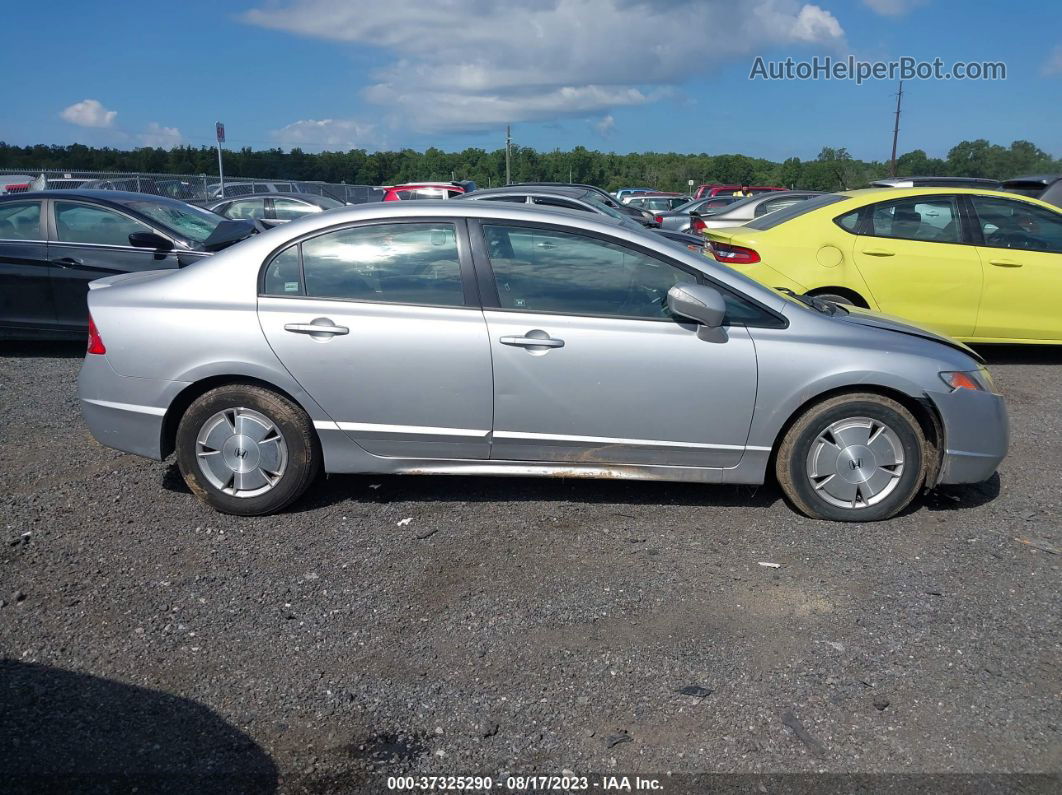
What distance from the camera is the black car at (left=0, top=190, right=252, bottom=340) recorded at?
7.96m

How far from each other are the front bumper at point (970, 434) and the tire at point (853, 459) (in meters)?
0.13

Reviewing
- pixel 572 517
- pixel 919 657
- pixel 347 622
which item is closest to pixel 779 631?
pixel 919 657

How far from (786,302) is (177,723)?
3.40m

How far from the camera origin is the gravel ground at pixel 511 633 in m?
2.79

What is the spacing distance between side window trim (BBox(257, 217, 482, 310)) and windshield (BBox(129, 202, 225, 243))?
4229 mm

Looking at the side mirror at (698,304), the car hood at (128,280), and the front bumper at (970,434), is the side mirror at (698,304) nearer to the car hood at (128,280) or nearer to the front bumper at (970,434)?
the front bumper at (970,434)

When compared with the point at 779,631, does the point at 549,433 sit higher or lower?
higher

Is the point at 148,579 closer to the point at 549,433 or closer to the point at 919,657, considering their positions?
the point at 549,433

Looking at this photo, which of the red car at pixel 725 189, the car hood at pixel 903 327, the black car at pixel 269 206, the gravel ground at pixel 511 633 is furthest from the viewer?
the red car at pixel 725 189

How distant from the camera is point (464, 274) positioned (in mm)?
4480

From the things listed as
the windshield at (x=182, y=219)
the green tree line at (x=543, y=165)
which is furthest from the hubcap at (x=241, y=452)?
the green tree line at (x=543, y=165)

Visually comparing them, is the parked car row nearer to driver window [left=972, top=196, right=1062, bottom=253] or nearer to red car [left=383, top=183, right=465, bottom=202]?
driver window [left=972, top=196, right=1062, bottom=253]

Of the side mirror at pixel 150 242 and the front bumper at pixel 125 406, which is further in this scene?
the side mirror at pixel 150 242

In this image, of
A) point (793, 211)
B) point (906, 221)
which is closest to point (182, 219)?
point (793, 211)
